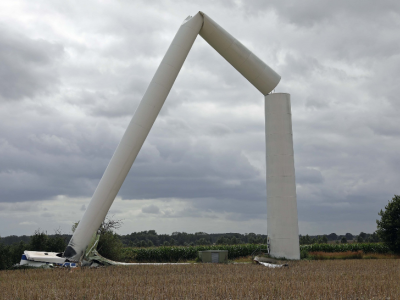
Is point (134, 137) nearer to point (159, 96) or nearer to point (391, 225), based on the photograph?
point (159, 96)

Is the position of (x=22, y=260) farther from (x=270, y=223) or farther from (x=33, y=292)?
(x=270, y=223)

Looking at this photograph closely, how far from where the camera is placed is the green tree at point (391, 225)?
111ft

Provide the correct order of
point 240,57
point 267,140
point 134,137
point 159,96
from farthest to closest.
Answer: point 267,140
point 240,57
point 159,96
point 134,137

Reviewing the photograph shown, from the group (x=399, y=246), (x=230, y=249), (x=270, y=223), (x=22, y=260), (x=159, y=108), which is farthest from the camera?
(x=230, y=249)

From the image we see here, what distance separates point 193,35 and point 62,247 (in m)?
17.2

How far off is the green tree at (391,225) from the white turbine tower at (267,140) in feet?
42.8

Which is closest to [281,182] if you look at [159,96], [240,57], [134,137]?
[240,57]

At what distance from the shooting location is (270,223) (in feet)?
87.7

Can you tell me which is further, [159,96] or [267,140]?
[267,140]

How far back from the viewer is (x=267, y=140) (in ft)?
90.3

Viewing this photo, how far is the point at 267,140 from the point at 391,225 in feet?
52.8

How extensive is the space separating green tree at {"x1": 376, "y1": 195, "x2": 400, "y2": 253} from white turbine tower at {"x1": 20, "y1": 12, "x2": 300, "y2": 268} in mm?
13059

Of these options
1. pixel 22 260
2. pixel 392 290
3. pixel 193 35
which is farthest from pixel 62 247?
pixel 392 290

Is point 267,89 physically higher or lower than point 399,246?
higher
